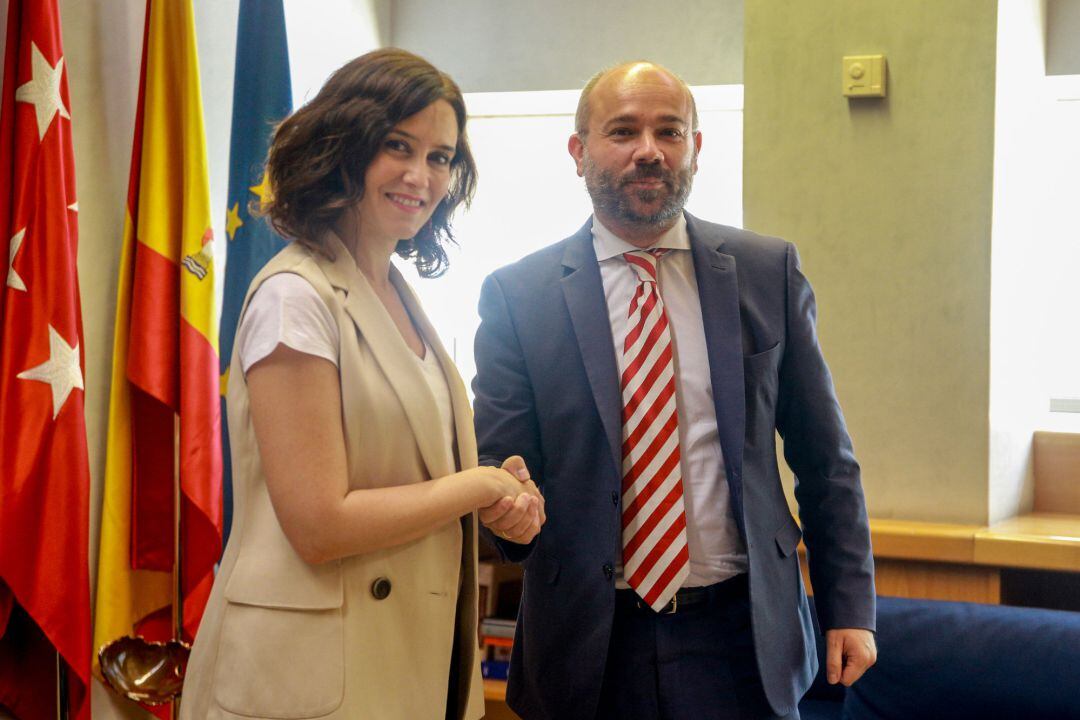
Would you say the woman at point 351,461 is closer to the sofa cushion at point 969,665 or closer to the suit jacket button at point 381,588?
the suit jacket button at point 381,588

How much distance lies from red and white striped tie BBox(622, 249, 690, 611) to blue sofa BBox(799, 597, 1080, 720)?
1.11m

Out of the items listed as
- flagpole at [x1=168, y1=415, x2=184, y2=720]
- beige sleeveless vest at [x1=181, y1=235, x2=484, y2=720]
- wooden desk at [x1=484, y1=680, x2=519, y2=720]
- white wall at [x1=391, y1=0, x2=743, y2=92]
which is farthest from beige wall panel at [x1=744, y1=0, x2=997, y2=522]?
beige sleeveless vest at [x1=181, y1=235, x2=484, y2=720]

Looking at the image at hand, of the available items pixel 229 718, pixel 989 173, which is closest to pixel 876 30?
pixel 989 173

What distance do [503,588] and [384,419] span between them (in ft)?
8.70

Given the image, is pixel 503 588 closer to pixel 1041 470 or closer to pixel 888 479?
pixel 888 479

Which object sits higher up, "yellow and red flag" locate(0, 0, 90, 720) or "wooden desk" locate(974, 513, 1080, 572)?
"yellow and red flag" locate(0, 0, 90, 720)

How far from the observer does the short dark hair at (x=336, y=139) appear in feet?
4.80

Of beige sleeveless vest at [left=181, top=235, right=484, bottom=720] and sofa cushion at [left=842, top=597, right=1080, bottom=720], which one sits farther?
sofa cushion at [left=842, top=597, right=1080, bottom=720]

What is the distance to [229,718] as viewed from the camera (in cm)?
134

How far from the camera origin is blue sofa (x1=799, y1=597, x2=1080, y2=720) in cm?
249

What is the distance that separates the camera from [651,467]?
184 centimetres

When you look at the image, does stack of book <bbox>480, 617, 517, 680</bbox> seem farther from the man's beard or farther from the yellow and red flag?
the man's beard

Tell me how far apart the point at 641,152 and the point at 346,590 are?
0.94 metres

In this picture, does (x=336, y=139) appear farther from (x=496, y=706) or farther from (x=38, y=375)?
(x=496, y=706)
